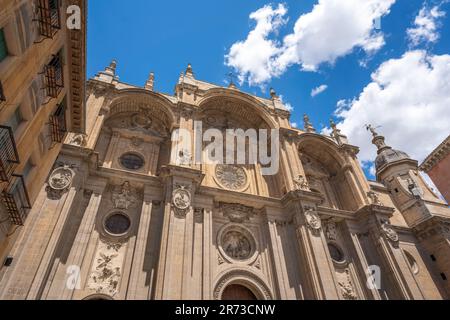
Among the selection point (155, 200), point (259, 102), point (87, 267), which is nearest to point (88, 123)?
point (155, 200)

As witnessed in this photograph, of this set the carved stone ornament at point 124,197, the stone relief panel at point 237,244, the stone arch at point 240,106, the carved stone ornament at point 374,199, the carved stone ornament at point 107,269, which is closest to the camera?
the carved stone ornament at point 107,269

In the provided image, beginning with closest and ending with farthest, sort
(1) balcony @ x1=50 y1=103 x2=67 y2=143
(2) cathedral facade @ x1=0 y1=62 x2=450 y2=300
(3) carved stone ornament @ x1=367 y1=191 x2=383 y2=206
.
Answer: (1) balcony @ x1=50 y1=103 x2=67 y2=143 < (2) cathedral facade @ x1=0 y1=62 x2=450 y2=300 < (3) carved stone ornament @ x1=367 y1=191 x2=383 y2=206

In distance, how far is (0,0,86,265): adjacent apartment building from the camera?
24.5ft

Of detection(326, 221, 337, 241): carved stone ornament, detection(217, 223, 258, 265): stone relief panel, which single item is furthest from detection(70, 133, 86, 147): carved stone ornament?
detection(326, 221, 337, 241): carved stone ornament

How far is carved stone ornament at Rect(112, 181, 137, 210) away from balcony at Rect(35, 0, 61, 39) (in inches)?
358

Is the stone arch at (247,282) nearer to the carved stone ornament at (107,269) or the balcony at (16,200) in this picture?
the carved stone ornament at (107,269)

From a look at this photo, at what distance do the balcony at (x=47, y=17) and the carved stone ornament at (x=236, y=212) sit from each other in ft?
41.7

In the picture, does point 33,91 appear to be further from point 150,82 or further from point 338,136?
point 338,136

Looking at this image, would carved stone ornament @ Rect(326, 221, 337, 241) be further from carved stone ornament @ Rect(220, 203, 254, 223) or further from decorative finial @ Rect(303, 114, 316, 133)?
decorative finial @ Rect(303, 114, 316, 133)

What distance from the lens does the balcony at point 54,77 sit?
30.7ft

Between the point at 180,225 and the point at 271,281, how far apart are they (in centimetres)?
637

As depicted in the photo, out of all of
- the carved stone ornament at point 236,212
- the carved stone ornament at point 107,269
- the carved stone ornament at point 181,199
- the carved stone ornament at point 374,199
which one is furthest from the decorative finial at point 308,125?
the carved stone ornament at point 107,269

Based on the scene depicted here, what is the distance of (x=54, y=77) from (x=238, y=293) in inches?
533
